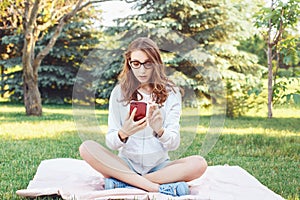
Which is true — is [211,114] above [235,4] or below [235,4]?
below

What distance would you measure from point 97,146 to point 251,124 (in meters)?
4.35

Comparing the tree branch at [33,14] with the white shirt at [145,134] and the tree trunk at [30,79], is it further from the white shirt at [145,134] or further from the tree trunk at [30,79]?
the white shirt at [145,134]

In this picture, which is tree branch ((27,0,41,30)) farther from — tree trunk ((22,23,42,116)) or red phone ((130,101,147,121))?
red phone ((130,101,147,121))

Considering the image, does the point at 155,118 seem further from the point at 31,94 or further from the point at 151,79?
the point at 31,94

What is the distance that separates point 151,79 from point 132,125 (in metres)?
0.25

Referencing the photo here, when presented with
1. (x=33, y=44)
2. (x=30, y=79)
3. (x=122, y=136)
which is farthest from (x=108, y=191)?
(x=33, y=44)

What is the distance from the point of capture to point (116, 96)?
8.03ft

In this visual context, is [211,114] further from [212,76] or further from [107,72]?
[107,72]

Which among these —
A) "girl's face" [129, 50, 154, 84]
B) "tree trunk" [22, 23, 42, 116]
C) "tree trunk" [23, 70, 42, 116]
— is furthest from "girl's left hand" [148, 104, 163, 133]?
"tree trunk" [23, 70, 42, 116]

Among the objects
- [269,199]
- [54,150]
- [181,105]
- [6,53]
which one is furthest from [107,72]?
[6,53]

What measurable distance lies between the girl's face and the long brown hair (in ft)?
0.06

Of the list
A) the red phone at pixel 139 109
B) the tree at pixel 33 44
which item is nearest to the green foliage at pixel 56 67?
the tree at pixel 33 44

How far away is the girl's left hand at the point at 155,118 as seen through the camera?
234 cm

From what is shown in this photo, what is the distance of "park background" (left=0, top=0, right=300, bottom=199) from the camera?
2496mm
